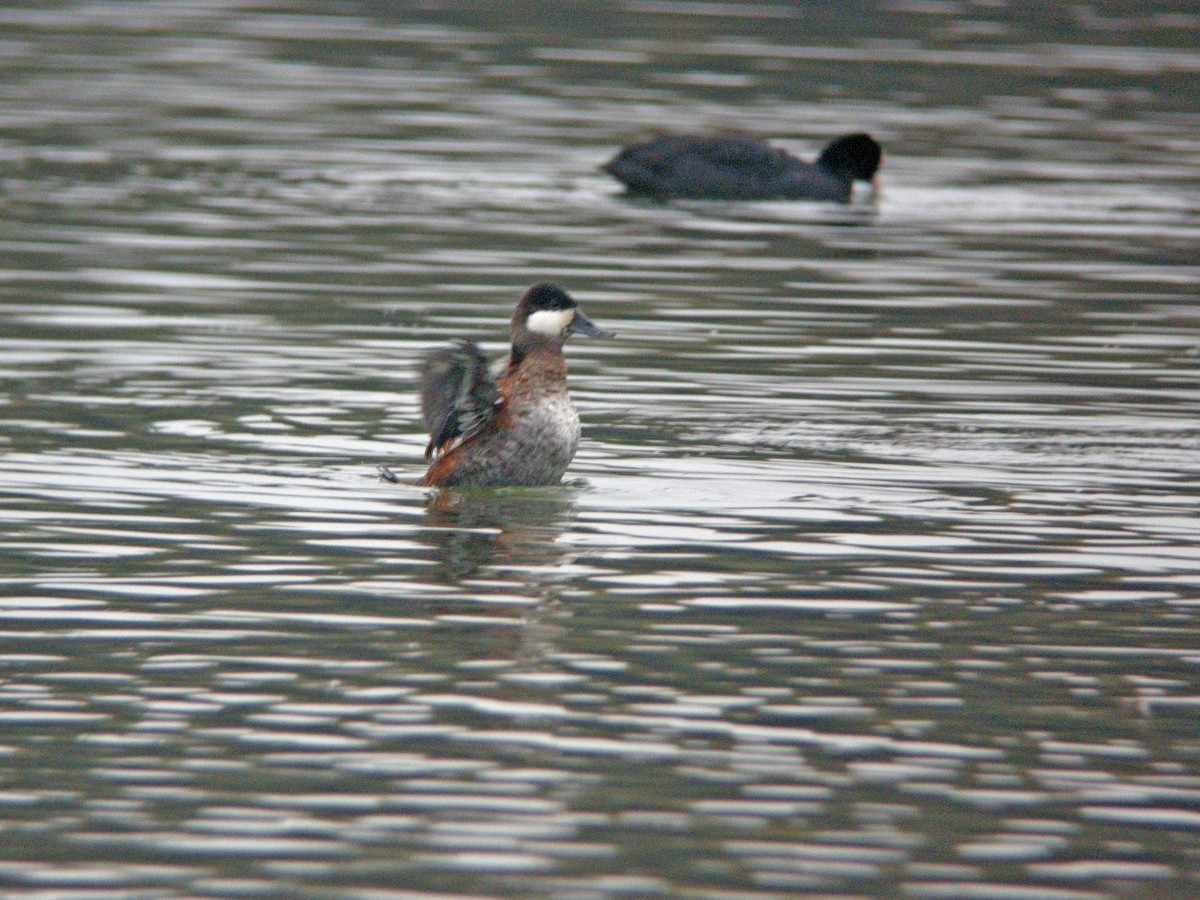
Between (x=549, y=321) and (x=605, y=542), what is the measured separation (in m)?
1.71

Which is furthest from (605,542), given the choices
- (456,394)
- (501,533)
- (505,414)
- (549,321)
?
(549,321)

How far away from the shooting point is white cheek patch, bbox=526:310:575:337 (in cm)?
1197

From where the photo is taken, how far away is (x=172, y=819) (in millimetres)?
6926

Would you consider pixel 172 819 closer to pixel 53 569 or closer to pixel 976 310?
pixel 53 569

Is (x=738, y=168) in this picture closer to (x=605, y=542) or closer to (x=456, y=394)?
(x=456, y=394)

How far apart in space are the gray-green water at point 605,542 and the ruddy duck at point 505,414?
0.71 ft

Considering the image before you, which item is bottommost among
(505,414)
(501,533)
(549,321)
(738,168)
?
(501,533)

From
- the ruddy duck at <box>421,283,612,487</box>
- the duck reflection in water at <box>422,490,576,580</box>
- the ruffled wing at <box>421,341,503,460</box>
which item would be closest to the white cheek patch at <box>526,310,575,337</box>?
the ruddy duck at <box>421,283,612,487</box>

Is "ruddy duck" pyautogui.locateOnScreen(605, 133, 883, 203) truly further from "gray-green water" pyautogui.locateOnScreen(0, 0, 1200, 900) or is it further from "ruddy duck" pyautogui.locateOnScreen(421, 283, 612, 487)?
"ruddy duck" pyautogui.locateOnScreen(421, 283, 612, 487)

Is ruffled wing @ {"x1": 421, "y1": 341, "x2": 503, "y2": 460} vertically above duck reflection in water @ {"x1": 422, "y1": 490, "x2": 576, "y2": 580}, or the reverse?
ruffled wing @ {"x1": 421, "y1": 341, "x2": 503, "y2": 460}

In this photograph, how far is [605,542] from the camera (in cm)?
1065

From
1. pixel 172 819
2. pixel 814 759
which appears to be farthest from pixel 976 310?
pixel 172 819

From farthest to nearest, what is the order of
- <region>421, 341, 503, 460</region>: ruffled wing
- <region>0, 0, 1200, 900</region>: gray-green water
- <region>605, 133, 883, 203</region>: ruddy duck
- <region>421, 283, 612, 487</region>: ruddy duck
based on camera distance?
<region>605, 133, 883, 203</region>: ruddy duck, <region>421, 283, 612, 487</region>: ruddy duck, <region>421, 341, 503, 460</region>: ruffled wing, <region>0, 0, 1200, 900</region>: gray-green water

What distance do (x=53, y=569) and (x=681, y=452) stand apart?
154 inches
